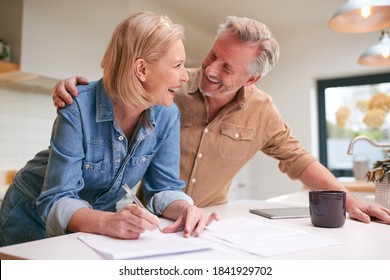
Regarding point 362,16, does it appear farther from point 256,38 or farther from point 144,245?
point 144,245

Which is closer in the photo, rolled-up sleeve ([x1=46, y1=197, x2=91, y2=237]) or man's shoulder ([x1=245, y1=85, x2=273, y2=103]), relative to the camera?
rolled-up sleeve ([x1=46, y1=197, x2=91, y2=237])

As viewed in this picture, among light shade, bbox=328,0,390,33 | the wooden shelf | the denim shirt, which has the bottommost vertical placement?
the denim shirt

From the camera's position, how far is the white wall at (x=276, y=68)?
263 centimetres

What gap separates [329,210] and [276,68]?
3770 millimetres

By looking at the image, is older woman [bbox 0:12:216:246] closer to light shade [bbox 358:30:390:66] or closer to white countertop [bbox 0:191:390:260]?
white countertop [bbox 0:191:390:260]

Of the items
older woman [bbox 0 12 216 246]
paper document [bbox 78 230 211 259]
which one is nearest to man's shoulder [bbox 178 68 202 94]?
older woman [bbox 0 12 216 246]

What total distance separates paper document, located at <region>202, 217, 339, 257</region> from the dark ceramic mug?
10 cm

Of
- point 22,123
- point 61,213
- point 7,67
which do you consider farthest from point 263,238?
point 22,123

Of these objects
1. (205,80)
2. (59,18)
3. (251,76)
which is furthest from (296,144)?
(59,18)

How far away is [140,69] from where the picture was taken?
1.03 meters

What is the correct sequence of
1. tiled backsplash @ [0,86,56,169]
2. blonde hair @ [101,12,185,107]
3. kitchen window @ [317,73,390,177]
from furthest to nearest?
1. kitchen window @ [317,73,390,177]
2. tiled backsplash @ [0,86,56,169]
3. blonde hair @ [101,12,185,107]

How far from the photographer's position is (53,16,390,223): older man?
146cm

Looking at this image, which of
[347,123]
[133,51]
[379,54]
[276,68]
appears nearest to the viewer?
[133,51]

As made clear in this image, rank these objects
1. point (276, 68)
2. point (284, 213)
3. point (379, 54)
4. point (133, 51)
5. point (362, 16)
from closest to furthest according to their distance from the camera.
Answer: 1. point (133, 51)
2. point (284, 213)
3. point (362, 16)
4. point (379, 54)
5. point (276, 68)
